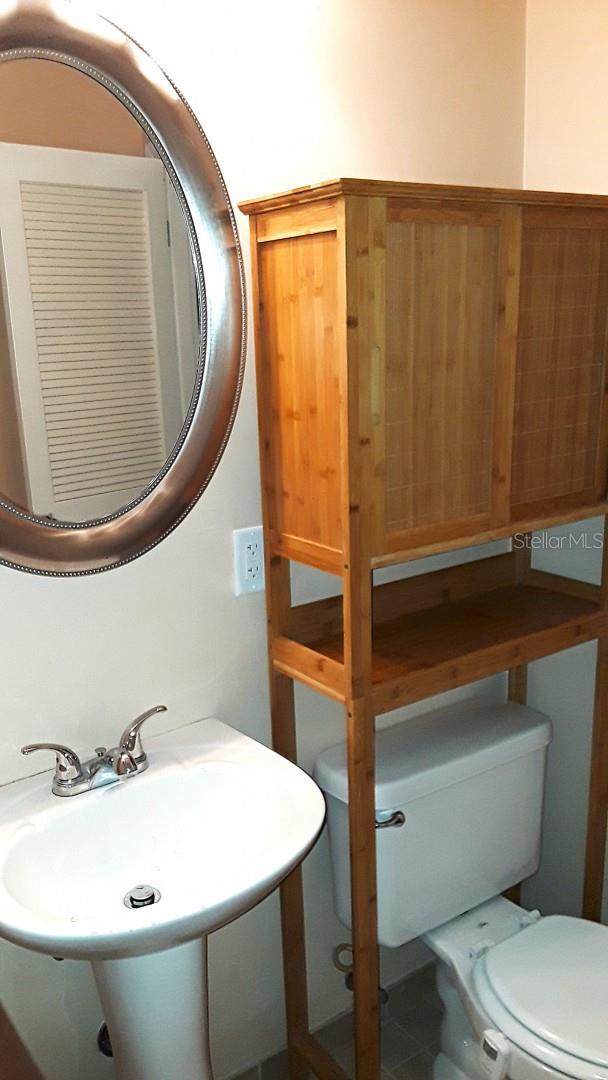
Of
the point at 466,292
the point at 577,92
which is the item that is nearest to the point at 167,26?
the point at 466,292

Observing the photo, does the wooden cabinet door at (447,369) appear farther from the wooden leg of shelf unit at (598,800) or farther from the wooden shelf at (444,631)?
the wooden leg of shelf unit at (598,800)

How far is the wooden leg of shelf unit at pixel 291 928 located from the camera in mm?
1696

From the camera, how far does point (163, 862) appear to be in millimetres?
1407

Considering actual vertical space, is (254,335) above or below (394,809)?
above

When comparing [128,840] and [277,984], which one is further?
[277,984]

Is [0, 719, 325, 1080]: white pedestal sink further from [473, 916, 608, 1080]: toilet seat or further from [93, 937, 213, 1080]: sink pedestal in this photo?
[473, 916, 608, 1080]: toilet seat

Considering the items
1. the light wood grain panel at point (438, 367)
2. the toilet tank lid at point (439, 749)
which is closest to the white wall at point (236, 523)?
the toilet tank lid at point (439, 749)

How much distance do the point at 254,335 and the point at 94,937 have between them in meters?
0.96

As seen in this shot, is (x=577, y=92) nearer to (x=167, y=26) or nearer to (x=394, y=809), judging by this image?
(x=167, y=26)

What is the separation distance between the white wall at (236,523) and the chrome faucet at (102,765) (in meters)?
0.08

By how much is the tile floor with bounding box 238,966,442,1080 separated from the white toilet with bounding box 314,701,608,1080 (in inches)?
7.7

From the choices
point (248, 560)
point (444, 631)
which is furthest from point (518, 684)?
point (248, 560)

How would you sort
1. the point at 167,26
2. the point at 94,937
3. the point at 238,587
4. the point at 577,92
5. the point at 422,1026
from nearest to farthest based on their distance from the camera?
the point at 94,937 → the point at 167,26 → the point at 238,587 → the point at 577,92 → the point at 422,1026

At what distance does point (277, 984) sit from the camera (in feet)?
6.15
